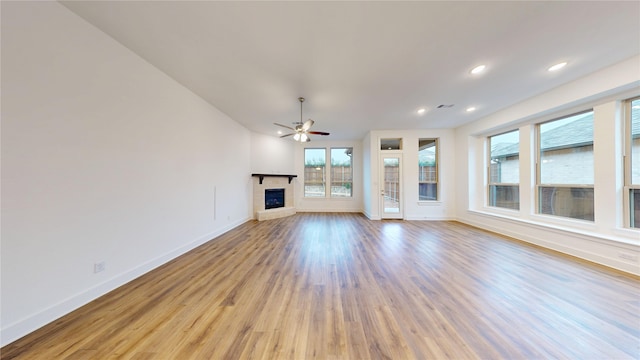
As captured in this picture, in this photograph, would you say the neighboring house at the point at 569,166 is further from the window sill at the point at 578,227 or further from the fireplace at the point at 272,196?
the fireplace at the point at 272,196

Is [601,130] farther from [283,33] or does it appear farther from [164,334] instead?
[164,334]

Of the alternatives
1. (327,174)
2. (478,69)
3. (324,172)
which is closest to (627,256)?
(478,69)

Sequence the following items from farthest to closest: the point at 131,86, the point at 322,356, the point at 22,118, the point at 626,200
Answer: the point at 626,200, the point at 131,86, the point at 22,118, the point at 322,356

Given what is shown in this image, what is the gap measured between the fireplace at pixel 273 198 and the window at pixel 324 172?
3.39 ft

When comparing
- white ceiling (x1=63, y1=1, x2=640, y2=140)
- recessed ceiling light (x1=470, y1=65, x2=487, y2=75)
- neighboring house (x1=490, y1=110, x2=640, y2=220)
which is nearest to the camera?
white ceiling (x1=63, y1=1, x2=640, y2=140)

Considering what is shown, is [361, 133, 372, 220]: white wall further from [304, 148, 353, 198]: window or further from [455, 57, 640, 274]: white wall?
[455, 57, 640, 274]: white wall

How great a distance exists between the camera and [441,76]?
298 centimetres

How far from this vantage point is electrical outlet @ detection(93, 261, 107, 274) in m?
2.00

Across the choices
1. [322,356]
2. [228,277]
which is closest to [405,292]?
[322,356]

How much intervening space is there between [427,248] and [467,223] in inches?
119

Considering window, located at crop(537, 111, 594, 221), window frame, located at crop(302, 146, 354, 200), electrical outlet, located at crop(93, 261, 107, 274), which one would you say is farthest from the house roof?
electrical outlet, located at crop(93, 261, 107, 274)

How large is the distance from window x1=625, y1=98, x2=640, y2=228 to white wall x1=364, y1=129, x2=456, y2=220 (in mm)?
3217

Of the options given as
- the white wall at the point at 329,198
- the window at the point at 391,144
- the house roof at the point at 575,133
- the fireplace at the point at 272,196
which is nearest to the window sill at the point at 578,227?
the house roof at the point at 575,133

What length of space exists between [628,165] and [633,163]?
0.15ft
